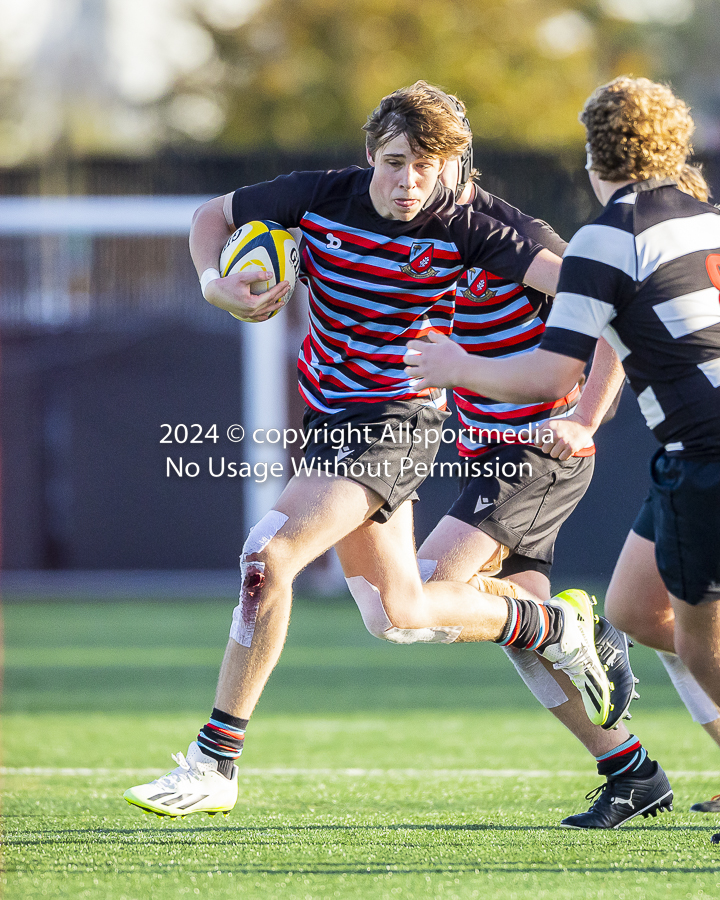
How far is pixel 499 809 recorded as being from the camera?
4.21 meters

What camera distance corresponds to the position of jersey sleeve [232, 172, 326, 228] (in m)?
3.88

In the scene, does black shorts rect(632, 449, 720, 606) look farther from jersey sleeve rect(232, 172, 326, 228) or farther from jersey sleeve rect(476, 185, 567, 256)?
jersey sleeve rect(232, 172, 326, 228)

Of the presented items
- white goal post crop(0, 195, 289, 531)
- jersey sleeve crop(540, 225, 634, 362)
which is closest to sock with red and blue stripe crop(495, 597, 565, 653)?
jersey sleeve crop(540, 225, 634, 362)

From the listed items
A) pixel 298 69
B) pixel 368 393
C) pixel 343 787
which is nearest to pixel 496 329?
pixel 368 393

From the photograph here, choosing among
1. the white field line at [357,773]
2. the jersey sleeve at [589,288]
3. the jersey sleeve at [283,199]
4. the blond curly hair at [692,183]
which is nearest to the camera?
the jersey sleeve at [589,288]

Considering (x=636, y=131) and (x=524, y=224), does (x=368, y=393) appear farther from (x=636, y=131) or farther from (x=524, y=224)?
(x=636, y=131)

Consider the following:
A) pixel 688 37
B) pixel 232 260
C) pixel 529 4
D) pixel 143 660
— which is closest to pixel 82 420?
pixel 143 660

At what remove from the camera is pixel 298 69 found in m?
27.5

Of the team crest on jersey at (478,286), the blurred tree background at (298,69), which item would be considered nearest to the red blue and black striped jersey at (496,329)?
the team crest on jersey at (478,286)

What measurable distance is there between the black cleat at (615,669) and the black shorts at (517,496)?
0.39 metres

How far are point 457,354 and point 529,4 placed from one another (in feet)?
88.9

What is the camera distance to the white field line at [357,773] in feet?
16.3

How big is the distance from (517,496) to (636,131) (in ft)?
4.58

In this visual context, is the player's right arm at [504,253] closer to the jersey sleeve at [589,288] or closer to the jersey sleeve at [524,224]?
the jersey sleeve at [524,224]
